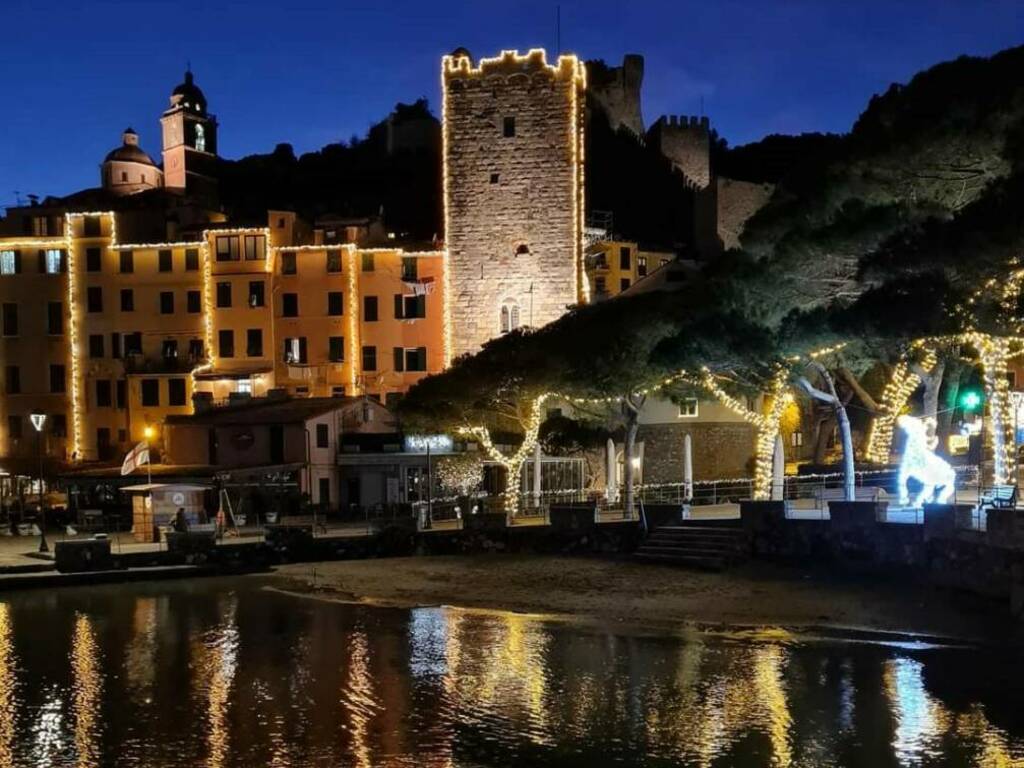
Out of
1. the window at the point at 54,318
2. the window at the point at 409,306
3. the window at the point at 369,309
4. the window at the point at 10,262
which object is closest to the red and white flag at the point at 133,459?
the window at the point at 369,309

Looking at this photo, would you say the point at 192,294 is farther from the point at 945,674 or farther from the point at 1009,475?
the point at 945,674

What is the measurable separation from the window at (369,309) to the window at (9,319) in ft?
56.7

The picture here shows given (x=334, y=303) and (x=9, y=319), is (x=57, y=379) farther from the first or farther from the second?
(x=334, y=303)

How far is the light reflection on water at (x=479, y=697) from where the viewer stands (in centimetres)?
1283

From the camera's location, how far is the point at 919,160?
906 inches

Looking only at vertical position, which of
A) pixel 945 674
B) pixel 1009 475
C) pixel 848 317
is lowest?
pixel 945 674

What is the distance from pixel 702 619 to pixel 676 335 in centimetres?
1102

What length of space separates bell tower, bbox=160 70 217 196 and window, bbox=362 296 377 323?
3765 cm

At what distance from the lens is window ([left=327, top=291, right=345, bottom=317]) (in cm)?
5075

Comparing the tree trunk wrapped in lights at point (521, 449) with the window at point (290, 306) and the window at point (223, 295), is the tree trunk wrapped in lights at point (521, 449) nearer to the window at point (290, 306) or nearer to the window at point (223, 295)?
the window at point (290, 306)

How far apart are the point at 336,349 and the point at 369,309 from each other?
2.39 meters

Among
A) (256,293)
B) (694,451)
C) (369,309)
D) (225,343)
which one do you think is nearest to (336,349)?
(369,309)

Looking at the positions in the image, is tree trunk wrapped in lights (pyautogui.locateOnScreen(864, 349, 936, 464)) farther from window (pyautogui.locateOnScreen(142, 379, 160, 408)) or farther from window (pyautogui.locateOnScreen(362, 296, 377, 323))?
window (pyautogui.locateOnScreen(142, 379, 160, 408))

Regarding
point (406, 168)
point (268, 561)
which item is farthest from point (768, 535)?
point (406, 168)
